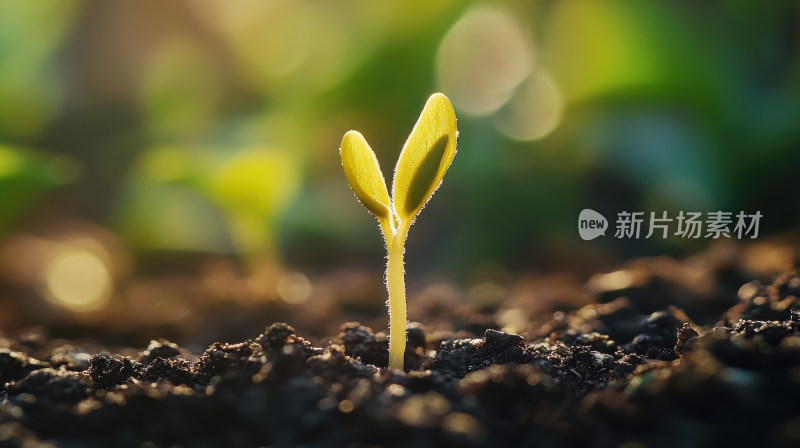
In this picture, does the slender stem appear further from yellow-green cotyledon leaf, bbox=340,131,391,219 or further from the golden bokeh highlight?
the golden bokeh highlight

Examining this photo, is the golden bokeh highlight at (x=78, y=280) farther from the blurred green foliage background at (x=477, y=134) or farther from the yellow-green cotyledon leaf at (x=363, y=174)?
the yellow-green cotyledon leaf at (x=363, y=174)

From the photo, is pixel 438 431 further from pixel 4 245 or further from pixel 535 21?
pixel 535 21

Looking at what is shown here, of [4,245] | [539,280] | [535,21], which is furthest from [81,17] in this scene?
[539,280]

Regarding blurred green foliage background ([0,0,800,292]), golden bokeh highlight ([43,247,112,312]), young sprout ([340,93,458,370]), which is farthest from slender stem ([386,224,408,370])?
golden bokeh highlight ([43,247,112,312])

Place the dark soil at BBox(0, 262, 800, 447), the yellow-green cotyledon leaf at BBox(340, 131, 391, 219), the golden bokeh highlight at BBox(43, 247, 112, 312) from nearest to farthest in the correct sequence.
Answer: the dark soil at BBox(0, 262, 800, 447) < the yellow-green cotyledon leaf at BBox(340, 131, 391, 219) < the golden bokeh highlight at BBox(43, 247, 112, 312)

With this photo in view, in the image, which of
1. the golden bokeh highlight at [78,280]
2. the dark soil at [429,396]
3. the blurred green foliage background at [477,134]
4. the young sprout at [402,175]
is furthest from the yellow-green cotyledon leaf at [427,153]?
the golden bokeh highlight at [78,280]

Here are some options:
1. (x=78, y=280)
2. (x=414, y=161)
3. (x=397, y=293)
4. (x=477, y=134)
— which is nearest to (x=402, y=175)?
(x=414, y=161)

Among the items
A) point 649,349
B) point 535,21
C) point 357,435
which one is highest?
point 535,21
